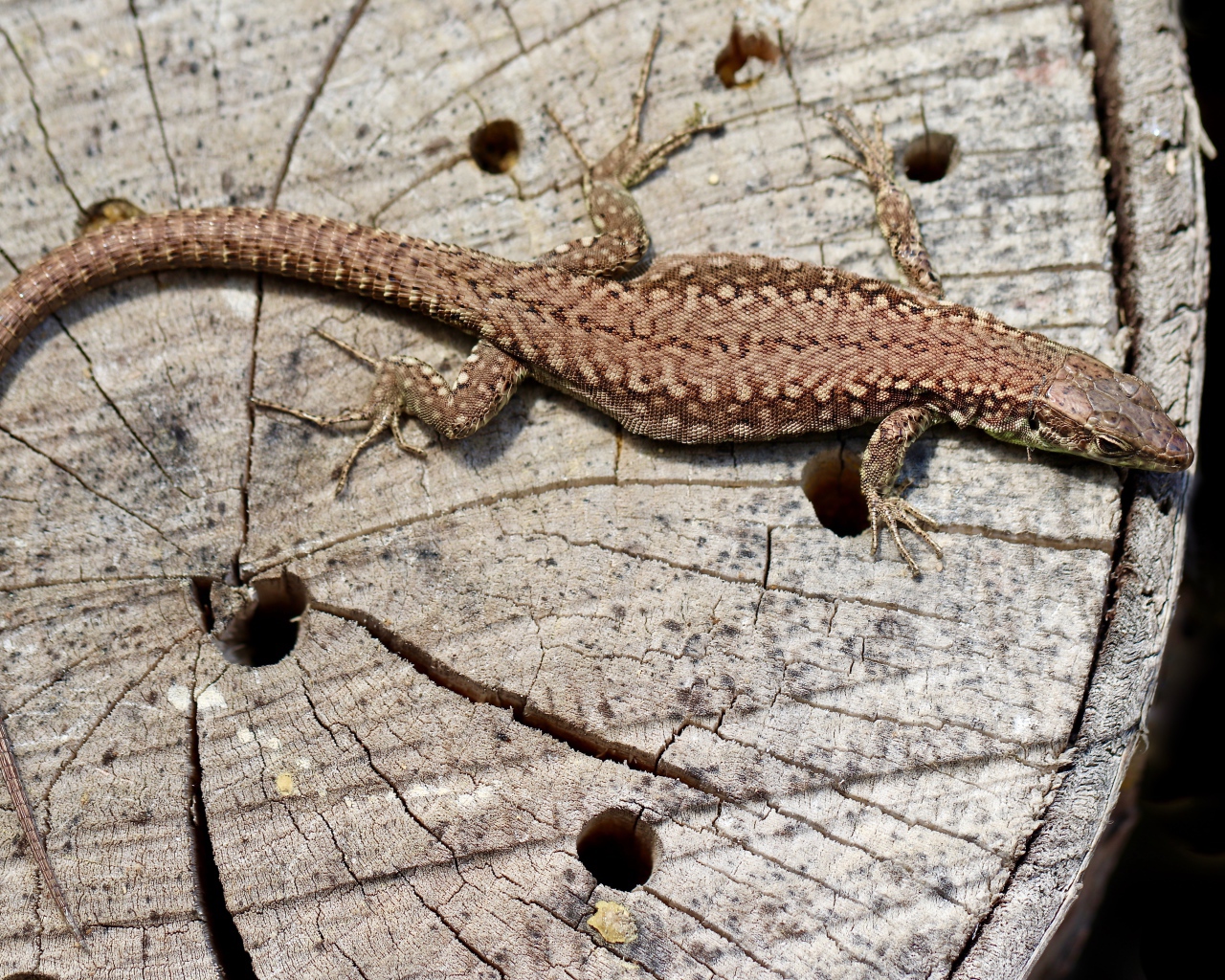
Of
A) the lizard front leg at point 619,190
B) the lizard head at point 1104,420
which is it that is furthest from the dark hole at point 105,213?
the lizard head at point 1104,420

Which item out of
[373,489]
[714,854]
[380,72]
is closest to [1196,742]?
[714,854]

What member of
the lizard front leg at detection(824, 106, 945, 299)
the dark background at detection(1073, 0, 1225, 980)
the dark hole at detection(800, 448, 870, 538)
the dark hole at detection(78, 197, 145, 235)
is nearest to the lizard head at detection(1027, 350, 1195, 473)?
the lizard front leg at detection(824, 106, 945, 299)

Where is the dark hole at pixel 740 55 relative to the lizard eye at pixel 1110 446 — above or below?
above

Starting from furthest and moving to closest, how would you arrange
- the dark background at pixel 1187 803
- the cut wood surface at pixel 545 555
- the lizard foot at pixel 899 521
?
1. the dark background at pixel 1187 803
2. the lizard foot at pixel 899 521
3. the cut wood surface at pixel 545 555

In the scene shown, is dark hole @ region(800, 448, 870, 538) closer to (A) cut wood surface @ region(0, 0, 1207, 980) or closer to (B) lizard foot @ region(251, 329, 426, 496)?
(A) cut wood surface @ region(0, 0, 1207, 980)

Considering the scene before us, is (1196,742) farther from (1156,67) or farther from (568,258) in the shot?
(568,258)

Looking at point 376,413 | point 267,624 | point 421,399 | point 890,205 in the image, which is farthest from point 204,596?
point 890,205

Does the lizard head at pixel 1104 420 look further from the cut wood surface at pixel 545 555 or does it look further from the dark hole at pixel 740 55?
the dark hole at pixel 740 55

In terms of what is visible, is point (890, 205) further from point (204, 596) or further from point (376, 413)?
point (204, 596)
